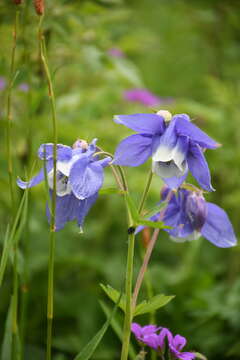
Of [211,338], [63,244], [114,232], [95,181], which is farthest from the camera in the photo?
[114,232]

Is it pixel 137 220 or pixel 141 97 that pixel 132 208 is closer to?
pixel 137 220

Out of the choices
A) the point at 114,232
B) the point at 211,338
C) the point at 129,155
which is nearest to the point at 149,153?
the point at 129,155

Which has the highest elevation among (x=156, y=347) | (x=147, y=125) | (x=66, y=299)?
(x=147, y=125)

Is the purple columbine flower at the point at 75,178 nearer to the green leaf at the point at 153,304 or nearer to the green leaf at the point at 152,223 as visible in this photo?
the green leaf at the point at 152,223

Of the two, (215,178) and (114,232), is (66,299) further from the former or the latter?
(215,178)

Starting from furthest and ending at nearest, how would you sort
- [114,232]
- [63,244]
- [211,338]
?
[114,232], [63,244], [211,338]

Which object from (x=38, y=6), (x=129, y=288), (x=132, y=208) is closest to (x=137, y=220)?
(x=132, y=208)

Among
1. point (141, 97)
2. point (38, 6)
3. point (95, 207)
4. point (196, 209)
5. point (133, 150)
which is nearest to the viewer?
point (38, 6)
